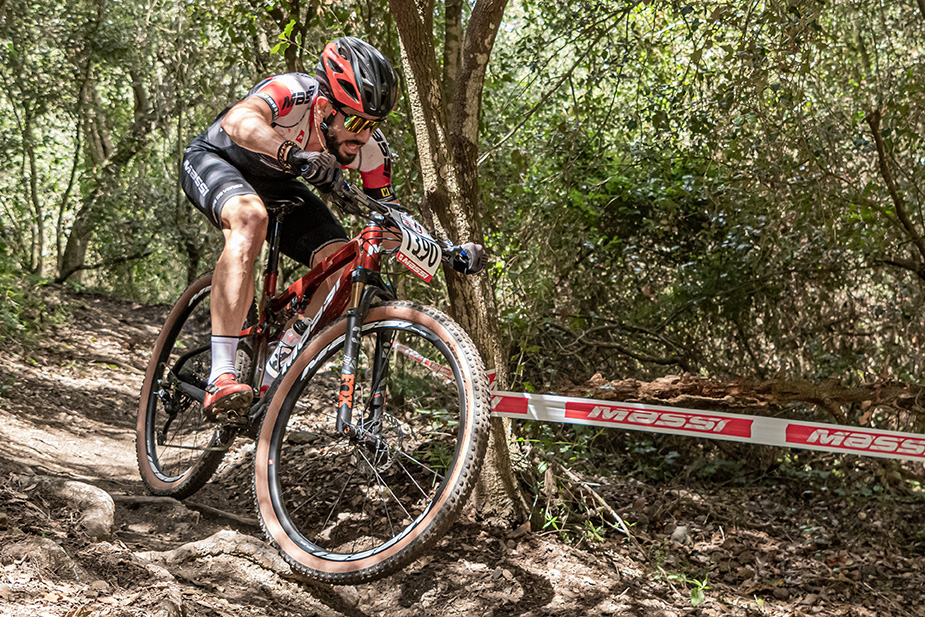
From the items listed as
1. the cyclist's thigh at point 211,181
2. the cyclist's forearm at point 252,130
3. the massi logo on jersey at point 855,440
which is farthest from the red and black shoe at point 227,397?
the massi logo on jersey at point 855,440

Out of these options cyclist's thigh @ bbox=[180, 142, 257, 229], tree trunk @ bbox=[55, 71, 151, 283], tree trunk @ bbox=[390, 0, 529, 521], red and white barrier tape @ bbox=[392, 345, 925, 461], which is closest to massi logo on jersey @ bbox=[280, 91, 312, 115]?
cyclist's thigh @ bbox=[180, 142, 257, 229]

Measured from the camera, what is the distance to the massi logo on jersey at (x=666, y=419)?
358cm

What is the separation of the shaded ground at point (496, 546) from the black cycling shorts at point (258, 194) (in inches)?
52.0

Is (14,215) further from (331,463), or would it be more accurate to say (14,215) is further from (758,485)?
(758,485)

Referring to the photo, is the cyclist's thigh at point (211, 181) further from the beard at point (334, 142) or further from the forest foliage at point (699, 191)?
the forest foliage at point (699, 191)

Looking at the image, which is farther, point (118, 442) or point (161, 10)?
point (161, 10)

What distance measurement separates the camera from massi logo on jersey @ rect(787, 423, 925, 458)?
3539 millimetres

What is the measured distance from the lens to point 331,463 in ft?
13.1

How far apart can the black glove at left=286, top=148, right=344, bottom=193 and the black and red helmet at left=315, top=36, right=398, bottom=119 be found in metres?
0.39

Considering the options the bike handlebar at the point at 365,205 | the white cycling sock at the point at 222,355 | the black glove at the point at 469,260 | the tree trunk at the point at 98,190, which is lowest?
the white cycling sock at the point at 222,355

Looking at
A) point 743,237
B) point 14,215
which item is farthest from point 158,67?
point 743,237

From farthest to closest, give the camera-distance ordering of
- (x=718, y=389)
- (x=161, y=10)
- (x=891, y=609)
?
(x=161, y=10) → (x=891, y=609) → (x=718, y=389)

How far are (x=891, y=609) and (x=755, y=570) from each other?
72 centimetres

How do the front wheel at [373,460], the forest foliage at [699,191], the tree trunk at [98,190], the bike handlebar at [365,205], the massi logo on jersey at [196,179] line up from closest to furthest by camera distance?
the front wheel at [373,460] < the bike handlebar at [365,205] < the massi logo on jersey at [196,179] < the forest foliage at [699,191] < the tree trunk at [98,190]
